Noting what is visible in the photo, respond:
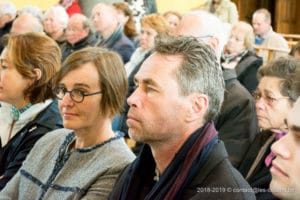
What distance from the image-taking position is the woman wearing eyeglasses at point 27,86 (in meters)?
2.30

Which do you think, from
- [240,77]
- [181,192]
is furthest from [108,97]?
[240,77]

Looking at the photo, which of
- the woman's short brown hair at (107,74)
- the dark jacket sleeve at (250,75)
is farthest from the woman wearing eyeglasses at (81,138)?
the dark jacket sleeve at (250,75)

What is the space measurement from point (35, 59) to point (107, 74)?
582mm

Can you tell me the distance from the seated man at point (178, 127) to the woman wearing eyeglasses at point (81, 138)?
0.23 meters

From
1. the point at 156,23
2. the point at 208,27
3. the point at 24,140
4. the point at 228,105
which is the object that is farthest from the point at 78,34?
the point at 24,140

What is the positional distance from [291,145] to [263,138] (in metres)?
1.05

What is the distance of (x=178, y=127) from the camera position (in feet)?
4.79

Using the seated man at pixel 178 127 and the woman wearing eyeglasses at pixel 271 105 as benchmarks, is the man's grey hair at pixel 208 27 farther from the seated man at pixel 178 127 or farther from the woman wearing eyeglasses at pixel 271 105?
the seated man at pixel 178 127

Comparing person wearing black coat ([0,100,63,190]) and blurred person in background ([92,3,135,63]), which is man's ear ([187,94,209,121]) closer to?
person wearing black coat ([0,100,63,190])

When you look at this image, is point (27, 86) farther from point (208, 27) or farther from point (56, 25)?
point (56, 25)

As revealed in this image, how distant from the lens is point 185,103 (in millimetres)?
1463

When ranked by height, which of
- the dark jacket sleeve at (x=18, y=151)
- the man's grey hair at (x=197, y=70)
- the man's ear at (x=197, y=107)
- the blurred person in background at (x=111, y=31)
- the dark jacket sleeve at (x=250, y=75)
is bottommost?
the dark jacket sleeve at (x=250, y=75)

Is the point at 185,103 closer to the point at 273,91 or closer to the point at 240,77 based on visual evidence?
the point at 273,91

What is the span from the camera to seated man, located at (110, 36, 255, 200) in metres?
1.37
